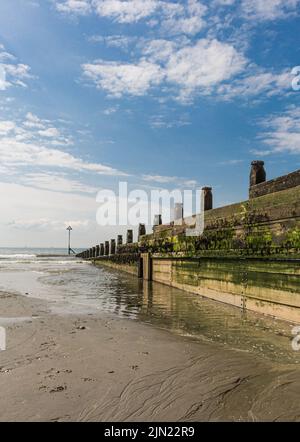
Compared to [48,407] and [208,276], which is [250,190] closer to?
[208,276]

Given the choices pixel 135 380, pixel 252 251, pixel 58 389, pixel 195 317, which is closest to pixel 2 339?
pixel 58 389

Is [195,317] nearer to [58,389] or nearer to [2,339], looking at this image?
[2,339]

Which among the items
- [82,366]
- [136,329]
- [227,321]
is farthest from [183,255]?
[82,366]

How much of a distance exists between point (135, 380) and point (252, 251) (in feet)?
15.3

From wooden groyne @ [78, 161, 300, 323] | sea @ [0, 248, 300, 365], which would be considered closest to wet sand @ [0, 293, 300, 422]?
sea @ [0, 248, 300, 365]

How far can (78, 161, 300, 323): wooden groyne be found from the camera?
6.24 m

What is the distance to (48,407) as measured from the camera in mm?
2893

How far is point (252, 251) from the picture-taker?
24.5ft

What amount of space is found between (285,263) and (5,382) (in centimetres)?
494

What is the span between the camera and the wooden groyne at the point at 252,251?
624 cm

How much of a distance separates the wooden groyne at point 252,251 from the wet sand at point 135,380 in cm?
228

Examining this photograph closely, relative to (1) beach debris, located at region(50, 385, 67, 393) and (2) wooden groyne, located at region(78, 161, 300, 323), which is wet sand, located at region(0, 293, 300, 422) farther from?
(2) wooden groyne, located at region(78, 161, 300, 323)

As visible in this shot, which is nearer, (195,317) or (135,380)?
(135,380)

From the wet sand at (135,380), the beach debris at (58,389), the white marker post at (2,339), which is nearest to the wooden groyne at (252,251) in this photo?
the wet sand at (135,380)
